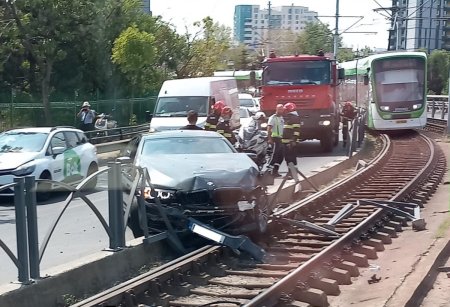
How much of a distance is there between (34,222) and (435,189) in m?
11.7

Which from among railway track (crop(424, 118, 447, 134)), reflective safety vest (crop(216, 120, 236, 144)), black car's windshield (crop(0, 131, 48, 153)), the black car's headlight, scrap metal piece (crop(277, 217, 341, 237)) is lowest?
railway track (crop(424, 118, 447, 134))

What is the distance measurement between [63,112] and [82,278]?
2326cm

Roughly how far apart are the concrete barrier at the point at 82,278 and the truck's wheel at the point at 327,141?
16924 mm

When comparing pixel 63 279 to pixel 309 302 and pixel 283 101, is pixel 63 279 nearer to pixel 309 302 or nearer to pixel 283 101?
pixel 309 302

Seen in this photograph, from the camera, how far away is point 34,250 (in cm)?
729

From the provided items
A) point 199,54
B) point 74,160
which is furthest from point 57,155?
point 199,54

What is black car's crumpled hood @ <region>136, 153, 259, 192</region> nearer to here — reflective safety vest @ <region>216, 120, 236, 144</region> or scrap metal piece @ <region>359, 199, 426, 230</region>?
scrap metal piece @ <region>359, 199, 426, 230</region>

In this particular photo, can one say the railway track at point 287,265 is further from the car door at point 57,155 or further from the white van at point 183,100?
the white van at point 183,100

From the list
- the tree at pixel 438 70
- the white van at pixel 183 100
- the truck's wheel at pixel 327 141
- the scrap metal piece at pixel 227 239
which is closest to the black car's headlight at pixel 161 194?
the scrap metal piece at pixel 227 239

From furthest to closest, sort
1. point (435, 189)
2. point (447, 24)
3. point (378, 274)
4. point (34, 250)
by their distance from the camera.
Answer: point (447, 24) → point (435, 189) → point (378, 274) → point (34, 250)

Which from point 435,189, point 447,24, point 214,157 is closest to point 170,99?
point 435,189

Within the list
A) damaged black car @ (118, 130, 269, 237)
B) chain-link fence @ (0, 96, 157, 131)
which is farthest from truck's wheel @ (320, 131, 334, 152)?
A: damaged black car @ (118, 130, 269, 237)

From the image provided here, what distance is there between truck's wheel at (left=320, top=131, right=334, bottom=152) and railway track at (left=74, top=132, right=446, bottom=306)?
10.8 metres

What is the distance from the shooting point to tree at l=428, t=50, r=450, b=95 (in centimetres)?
7931
